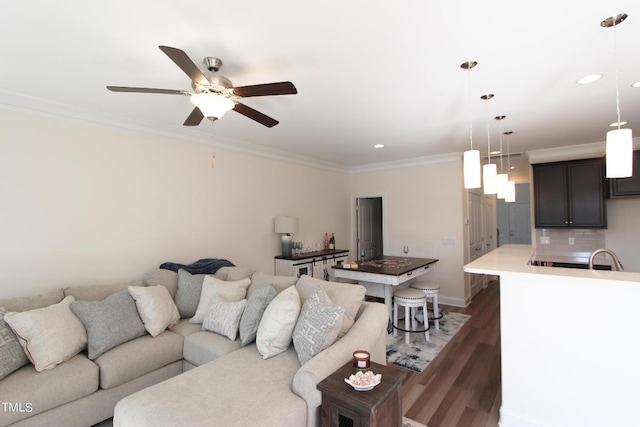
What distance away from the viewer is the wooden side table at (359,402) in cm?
155

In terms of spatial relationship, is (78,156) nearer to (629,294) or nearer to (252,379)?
(252,379)

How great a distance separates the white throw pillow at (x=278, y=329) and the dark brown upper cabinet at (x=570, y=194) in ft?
14.9

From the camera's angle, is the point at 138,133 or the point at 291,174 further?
the point at 291,174

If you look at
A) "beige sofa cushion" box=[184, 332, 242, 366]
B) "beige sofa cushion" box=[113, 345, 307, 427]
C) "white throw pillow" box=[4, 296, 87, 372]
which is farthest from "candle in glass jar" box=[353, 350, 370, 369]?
"white throw pillow" box=[4, 296, 87, 372]

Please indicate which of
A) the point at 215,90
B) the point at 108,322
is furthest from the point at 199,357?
the point at 215,90

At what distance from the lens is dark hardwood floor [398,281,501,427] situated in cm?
231

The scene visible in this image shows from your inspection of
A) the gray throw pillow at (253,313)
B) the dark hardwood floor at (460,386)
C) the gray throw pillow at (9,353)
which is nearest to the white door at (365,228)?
the dark hardwood floor at (460,386)

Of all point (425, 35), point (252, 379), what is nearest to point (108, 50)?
point (425, 35)

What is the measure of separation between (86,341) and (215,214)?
2035mm

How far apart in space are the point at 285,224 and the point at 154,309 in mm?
2329

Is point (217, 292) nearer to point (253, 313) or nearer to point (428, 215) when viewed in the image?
point (253, 313)

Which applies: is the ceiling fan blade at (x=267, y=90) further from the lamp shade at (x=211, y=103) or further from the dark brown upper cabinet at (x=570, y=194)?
the dark brown upper cabinet at (x=570, y=194)

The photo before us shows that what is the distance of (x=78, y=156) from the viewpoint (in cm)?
300

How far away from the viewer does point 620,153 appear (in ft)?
5.75
